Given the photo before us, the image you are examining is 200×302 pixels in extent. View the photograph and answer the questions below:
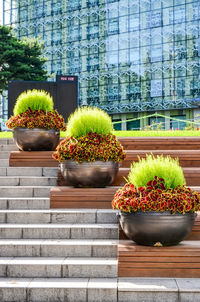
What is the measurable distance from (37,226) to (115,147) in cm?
213

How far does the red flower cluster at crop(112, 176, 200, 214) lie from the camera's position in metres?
5.25

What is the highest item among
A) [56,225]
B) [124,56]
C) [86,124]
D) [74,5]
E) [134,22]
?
[74,5]

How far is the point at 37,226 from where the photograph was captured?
628cm

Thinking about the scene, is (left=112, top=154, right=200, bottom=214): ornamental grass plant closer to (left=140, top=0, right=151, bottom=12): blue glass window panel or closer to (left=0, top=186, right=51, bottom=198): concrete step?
(left=0, top=186, right=51, bottom=198): concrete step

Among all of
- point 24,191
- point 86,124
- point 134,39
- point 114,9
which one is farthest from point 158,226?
point 114,9

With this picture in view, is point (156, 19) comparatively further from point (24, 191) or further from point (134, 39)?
point (24, 191)

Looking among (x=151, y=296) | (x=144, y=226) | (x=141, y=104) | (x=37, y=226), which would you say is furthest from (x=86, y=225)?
(x=141, y=104)

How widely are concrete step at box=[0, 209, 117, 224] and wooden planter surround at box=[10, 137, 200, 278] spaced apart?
46 cm

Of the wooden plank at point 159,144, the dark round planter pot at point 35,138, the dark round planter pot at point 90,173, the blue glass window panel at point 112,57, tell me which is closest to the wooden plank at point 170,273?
the dark round planter pot at point 90,173

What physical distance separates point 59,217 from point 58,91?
1112 centimetres

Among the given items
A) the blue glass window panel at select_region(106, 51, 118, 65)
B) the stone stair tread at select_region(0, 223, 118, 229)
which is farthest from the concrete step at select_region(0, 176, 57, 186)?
the blue glass window panel at select_region(106, 51, 118, 65)

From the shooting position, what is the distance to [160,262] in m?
5.22

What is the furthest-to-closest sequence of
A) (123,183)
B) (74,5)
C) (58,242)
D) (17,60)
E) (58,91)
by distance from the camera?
(74,5), (17,60), (58,91), (123,183), (58,242)

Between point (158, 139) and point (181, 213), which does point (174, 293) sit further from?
point (158, 139)
